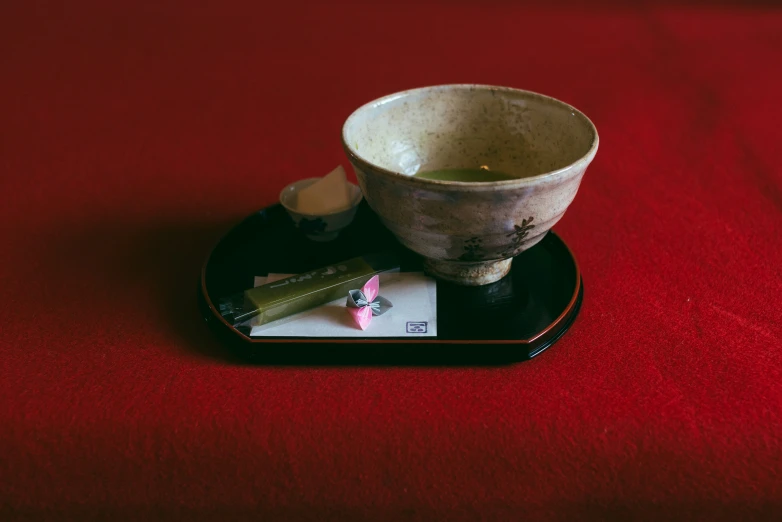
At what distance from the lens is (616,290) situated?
2.29 feet

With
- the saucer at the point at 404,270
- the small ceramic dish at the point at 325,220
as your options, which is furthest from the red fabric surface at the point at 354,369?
the small ceramic dish at the point at 325,220

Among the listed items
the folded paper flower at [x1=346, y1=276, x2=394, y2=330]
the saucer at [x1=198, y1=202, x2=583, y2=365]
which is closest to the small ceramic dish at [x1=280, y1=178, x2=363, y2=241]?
the saucer at [x1=198, y1=202, x2=583, y2=365]

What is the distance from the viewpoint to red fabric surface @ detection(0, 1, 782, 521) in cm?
53

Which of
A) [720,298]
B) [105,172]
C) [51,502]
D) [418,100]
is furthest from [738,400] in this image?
[105,172]

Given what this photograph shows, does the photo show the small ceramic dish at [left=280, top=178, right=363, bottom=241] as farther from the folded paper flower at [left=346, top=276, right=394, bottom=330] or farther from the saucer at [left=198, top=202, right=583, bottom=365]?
the folded paper flower at [left=346, top=276, right=394, bottom=330]

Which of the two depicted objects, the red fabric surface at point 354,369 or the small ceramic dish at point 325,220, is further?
the small ceramic dish at point 325,220

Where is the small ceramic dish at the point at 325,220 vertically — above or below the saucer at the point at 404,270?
above

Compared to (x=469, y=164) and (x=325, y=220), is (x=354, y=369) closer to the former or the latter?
(x=325, y=220)

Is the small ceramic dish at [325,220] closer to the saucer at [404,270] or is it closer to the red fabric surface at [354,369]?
the saucer at [404,270]

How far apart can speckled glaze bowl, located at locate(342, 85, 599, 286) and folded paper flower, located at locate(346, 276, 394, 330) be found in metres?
0.05

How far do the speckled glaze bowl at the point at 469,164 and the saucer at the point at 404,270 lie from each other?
38 millimetres

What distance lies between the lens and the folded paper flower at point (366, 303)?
0.60 metres

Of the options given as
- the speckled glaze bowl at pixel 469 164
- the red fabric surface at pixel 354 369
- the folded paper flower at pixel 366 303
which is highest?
the speckled glaze bowl at pixel 469 164

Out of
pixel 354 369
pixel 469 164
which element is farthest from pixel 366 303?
pixel 469 164
